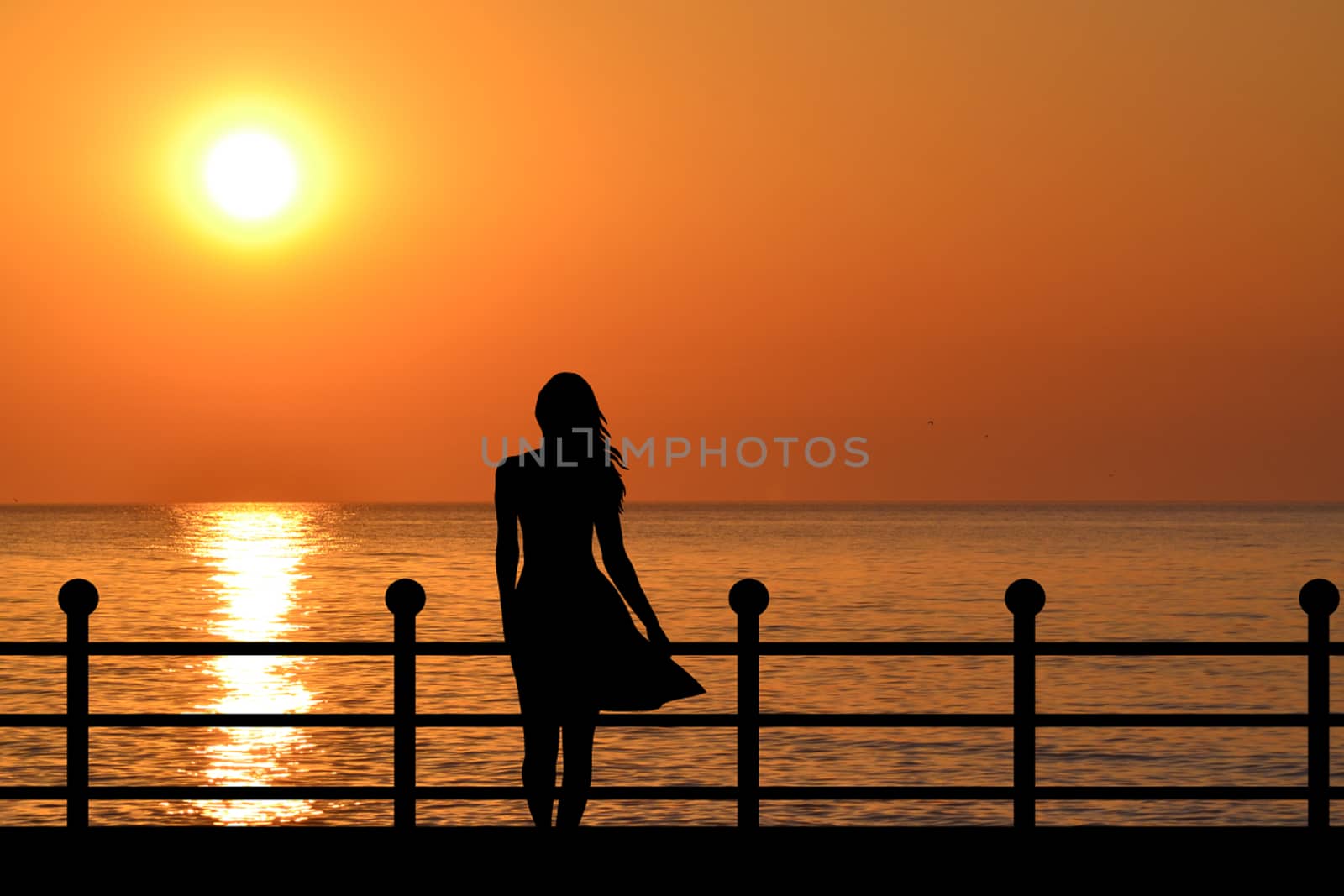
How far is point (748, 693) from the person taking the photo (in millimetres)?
8914

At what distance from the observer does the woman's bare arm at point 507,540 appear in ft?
26.6

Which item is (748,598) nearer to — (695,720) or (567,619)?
(695,720)

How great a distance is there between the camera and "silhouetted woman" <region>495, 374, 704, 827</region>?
813cm

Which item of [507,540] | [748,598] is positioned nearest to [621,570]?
[507,540]

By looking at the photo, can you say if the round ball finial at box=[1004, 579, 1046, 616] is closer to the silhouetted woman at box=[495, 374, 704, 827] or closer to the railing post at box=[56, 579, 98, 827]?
the silhouetted woman at box=[495, 374, 704, 827]

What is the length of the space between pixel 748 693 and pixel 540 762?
3.68ft
